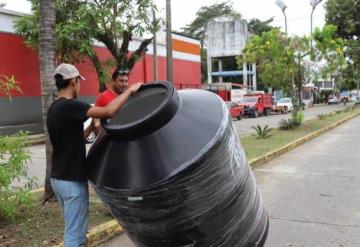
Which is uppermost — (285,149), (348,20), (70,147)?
(348,20)

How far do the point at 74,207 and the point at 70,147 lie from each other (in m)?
0.44

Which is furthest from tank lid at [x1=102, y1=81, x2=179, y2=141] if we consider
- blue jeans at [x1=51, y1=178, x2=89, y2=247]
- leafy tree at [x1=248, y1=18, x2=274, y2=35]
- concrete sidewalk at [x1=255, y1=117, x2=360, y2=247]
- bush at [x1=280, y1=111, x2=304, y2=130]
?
leafy tree at [x1=248, y1=18, x2=274, y2=35]

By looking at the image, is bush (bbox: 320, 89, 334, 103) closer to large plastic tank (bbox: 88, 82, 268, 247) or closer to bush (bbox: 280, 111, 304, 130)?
bush (bbox: 280, 111, 304, 130)

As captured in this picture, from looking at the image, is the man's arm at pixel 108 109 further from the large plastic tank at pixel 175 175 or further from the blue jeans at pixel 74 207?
the blue jeans at pixel 74 207

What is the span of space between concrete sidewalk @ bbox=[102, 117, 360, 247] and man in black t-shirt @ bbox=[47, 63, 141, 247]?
5.87 ft

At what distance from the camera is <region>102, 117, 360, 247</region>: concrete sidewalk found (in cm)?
556

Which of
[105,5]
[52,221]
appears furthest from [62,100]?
[105,5]

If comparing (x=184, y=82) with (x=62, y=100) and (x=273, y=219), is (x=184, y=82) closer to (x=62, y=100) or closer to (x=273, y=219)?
(x=273, y=219)

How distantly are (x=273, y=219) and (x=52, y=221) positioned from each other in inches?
103

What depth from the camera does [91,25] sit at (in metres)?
18.2

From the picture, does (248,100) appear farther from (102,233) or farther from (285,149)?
(102,233)

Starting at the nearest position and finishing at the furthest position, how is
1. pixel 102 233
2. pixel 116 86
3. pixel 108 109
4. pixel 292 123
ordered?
pixel 108 109
pixel 116 86
pixel 102 233
pixel 292 123

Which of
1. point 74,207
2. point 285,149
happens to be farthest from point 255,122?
point 74,207

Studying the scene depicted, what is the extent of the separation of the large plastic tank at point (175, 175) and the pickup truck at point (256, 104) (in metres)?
32.2
